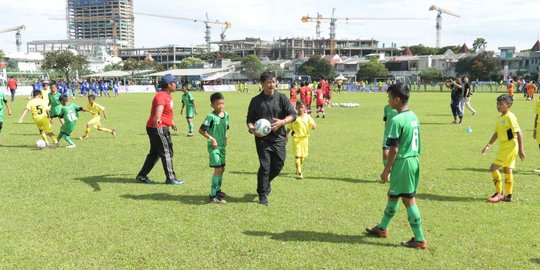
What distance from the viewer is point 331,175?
948 centimetres

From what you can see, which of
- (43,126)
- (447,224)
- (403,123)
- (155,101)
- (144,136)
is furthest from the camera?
(144,136)

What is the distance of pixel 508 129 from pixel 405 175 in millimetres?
3367

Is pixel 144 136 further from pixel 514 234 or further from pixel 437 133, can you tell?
pixel 514 234

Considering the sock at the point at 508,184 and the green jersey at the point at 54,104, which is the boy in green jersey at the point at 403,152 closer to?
the sock at the point at 508,184

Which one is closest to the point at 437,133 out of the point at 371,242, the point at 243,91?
the point at 371,242

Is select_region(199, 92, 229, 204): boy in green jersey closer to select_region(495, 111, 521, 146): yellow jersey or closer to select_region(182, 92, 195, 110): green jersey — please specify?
select_region(495, 111, 521, 146): yellow jersey

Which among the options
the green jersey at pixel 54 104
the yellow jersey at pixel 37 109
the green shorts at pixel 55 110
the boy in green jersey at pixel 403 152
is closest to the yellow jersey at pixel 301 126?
the boy in green jersey at pixel 403 152

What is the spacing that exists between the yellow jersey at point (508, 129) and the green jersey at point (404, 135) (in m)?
3.17

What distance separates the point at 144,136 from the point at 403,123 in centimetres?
1242

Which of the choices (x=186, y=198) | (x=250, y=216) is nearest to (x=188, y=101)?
(x=186, y=198)

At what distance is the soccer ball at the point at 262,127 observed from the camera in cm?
656

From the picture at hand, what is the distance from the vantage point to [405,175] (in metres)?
5.10

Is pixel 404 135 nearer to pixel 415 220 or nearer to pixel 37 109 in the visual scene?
pixel 415 220

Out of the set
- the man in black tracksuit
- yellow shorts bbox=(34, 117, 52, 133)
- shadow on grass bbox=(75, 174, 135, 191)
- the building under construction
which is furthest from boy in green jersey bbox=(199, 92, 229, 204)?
the building under construction
